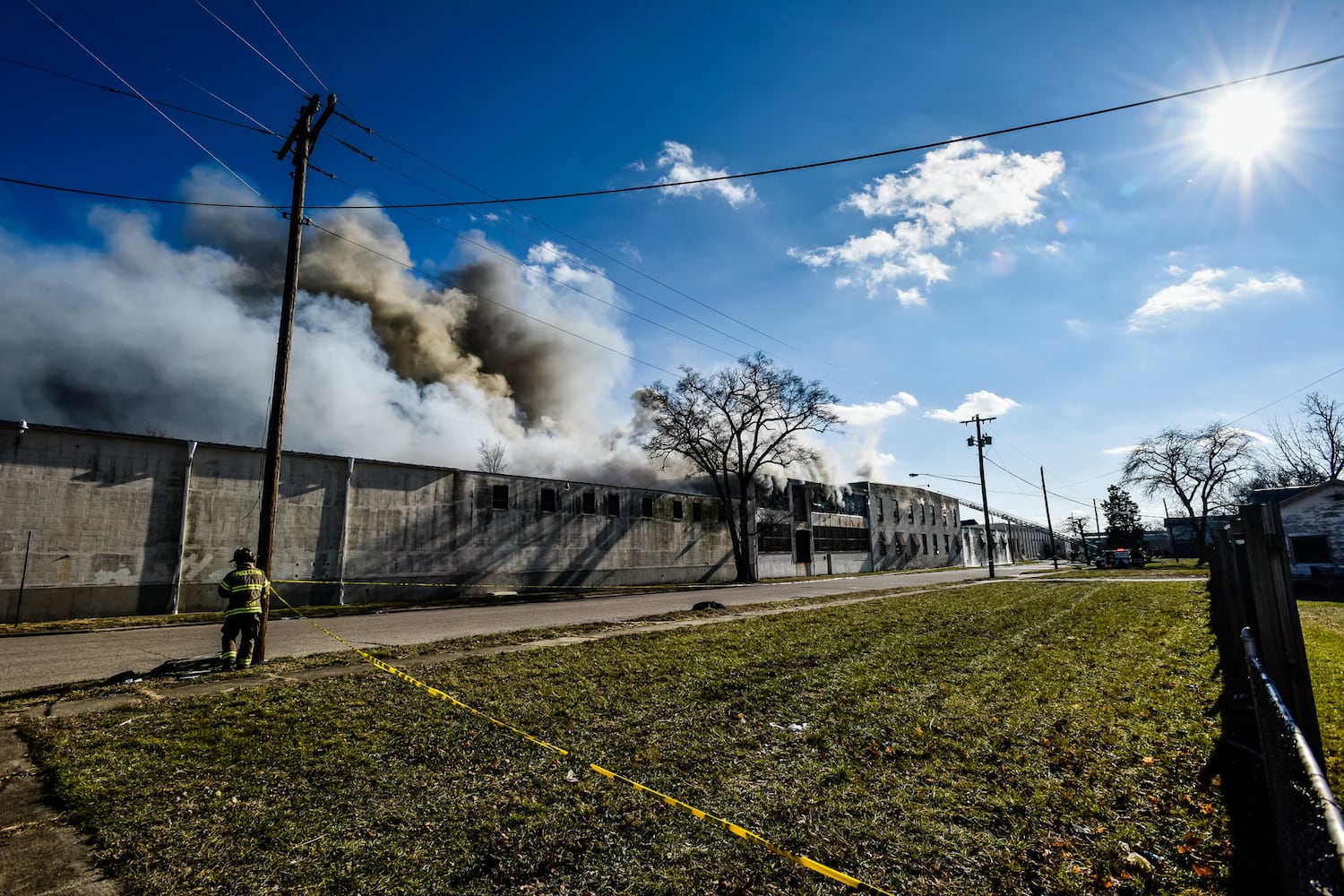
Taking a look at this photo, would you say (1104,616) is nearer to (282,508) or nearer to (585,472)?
(282,508)

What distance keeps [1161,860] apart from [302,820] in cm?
463

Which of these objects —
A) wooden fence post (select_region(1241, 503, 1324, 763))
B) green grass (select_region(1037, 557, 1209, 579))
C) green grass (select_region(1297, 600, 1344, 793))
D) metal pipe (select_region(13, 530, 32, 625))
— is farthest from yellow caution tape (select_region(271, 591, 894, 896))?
green grass (select_region(1037, 557, 1209, 579))

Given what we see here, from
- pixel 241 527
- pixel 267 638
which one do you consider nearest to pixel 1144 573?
pixel 267 638

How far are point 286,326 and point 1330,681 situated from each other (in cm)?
1464

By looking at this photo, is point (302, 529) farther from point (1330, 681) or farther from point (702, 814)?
point (1330, 681)

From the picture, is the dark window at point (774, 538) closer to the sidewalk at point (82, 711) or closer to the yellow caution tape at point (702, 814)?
the sidewalk at point (82, 711)

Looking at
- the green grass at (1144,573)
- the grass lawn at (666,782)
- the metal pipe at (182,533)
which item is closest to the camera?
the grass lawn at (666,782)

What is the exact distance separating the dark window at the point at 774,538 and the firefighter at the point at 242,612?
35393 mm

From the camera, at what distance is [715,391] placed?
125 feet

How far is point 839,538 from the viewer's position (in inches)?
1998

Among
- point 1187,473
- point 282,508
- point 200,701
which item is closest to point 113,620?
point 282,508

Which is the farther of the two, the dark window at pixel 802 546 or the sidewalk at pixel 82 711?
the dark window at pixel 802 546

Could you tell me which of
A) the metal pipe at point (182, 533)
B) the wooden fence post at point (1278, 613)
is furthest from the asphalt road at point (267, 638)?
the wooden fence post at point (1278, 613)

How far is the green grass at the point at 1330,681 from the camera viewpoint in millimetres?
4434
